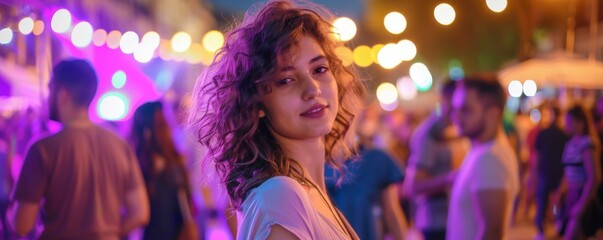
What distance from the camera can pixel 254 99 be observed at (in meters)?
2.37

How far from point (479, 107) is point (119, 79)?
282 inches

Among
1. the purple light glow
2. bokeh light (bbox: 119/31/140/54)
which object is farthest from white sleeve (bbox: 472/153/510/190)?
bokeh light (bbox: 119/31/140/54)

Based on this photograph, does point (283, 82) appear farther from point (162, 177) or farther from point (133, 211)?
point (162, 177)

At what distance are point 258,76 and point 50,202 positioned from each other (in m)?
2.46

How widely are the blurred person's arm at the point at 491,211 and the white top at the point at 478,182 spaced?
0.02 meters

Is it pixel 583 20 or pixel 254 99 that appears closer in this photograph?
pixel 254 99

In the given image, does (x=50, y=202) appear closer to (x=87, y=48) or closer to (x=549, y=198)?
(x=87, y=48)

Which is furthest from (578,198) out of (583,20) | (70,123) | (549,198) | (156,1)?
(156,1)

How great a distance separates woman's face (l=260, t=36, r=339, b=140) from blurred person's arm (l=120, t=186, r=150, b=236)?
8.53ft

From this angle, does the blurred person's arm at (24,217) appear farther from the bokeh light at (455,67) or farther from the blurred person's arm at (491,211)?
the bokeh light at (455,67)

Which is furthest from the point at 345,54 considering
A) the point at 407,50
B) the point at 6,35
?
the point at 407,50

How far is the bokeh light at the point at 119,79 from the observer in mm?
10533

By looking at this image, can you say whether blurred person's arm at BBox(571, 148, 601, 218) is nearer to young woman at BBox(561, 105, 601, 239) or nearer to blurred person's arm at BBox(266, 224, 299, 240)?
young woman at BBox(561, 105, 601, 239)

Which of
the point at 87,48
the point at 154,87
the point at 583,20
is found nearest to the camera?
the point at 87,48
